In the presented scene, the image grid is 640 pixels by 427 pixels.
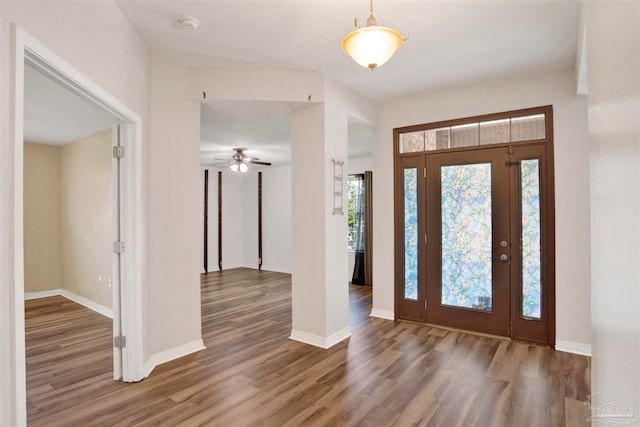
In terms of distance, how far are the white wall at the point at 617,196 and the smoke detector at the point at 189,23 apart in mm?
2517

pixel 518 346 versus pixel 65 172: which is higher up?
pixel 65 172

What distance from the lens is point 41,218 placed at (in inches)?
222

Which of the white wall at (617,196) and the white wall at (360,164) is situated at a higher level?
the white wall at (360,164)

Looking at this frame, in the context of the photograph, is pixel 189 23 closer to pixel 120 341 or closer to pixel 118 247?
pixel 118 247

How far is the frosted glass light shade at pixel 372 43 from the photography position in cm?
202

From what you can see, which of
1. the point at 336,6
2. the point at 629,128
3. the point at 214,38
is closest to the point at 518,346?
the point at 629,128

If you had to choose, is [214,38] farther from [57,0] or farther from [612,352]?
[612,352]

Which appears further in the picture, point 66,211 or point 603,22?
point 66,211

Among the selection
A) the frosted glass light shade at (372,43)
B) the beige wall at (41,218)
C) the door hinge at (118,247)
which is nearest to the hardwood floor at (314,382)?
the door hinge at (118,247)

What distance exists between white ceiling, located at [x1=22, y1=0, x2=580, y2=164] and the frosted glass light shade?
1.68 ft

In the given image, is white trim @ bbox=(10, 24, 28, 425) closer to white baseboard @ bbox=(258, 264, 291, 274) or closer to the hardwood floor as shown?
the hardwood floor

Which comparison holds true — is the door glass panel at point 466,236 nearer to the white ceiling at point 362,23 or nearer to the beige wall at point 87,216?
the white ceiling at point 362,23

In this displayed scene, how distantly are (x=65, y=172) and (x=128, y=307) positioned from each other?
13.9ft

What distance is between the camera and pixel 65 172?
5.71m
